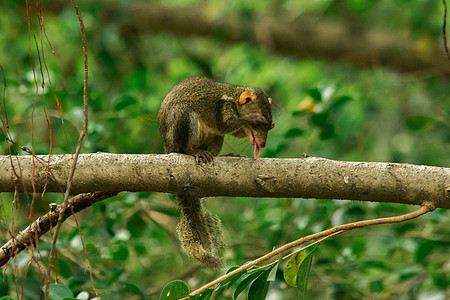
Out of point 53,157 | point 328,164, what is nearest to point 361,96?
point 328,164

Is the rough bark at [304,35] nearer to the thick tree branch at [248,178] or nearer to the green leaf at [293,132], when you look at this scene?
the green leaf at [293,132]

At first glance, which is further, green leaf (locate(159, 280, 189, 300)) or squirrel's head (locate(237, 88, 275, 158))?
squirrel's head (locate(237, 88, 275, 158))

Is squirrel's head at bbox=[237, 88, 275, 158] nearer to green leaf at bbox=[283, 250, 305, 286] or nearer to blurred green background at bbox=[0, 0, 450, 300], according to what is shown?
blurred green background at bbox=[0, 0, 450, 300]

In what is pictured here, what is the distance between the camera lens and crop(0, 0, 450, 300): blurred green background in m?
3.06

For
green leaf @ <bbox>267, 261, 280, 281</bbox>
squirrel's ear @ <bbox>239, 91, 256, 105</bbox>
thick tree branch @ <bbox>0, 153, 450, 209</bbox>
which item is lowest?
green leaf @ <bbox>267, 261, 280, 281</bbox>

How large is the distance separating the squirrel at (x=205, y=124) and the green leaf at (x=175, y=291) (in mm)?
824

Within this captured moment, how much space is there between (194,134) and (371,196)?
1226 millimetres

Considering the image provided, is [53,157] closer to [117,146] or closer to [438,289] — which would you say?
[117,146]

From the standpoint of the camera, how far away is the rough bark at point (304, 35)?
5844mm

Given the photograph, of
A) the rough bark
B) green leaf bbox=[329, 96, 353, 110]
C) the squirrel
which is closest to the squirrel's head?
the squirrel

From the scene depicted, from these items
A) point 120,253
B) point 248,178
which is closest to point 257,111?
point 120,253

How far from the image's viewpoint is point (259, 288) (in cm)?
193

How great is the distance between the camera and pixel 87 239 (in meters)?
3.13

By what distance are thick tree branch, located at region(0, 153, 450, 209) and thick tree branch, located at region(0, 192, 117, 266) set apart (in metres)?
0.09
